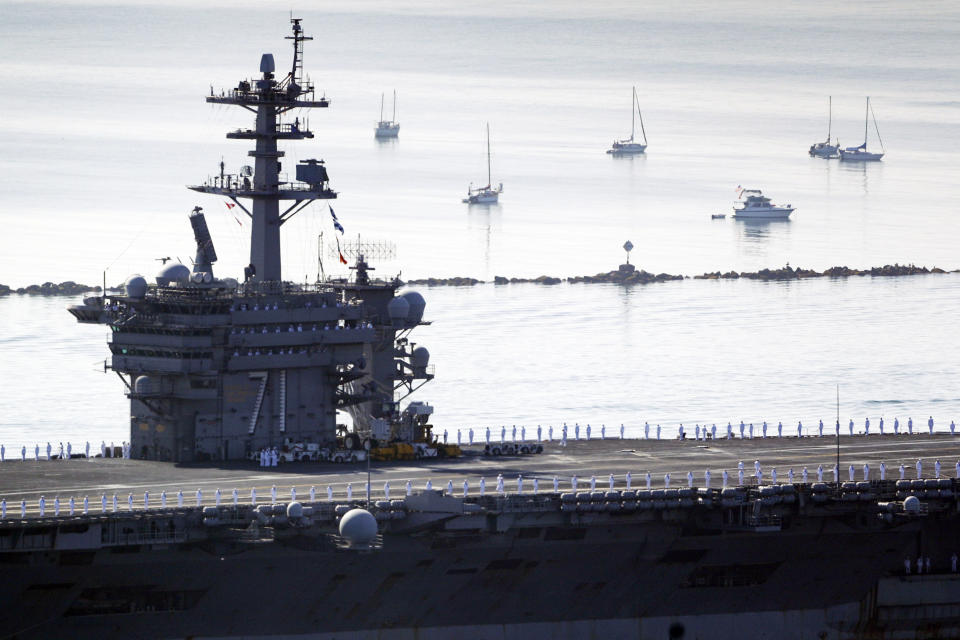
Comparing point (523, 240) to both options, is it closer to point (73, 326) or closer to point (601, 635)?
point (73, 326)

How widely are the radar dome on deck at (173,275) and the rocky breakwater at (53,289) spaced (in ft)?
157

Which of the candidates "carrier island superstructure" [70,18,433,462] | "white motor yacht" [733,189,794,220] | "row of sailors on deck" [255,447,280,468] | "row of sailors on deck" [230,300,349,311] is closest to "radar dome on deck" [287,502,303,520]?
"row of sailors on deck" [255,447,280,468]

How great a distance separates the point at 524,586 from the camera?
103ft

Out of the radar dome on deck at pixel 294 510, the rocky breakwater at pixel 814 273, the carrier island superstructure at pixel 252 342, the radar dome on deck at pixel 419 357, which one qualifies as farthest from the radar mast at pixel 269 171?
the rocky breakwater at pixel 814 273

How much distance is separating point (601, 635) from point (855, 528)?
5.15 m

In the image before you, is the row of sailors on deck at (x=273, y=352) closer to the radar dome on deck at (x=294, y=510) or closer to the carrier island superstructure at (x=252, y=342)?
the carrier island superstructure at (x=252, y=342)

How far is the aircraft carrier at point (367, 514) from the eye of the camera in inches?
1148

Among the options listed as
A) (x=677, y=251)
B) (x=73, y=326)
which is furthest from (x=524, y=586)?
(x=677, y=251)

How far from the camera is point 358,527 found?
2805 centimetres

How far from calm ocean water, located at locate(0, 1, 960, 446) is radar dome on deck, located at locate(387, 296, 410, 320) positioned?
173 inches

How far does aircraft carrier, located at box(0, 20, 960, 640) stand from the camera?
29.2m

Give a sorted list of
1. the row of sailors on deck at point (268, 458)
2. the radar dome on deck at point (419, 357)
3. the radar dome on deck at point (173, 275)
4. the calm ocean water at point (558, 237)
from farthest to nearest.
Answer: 1. the calm ocean water at point (558, 237)
2. the radar dome on deck at point (419, 357)
3. the radar dome on deck at point (173, 275)
4. the row of sailors on deck at point (268, 458)

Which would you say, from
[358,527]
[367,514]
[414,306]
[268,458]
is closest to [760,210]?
[414,306]

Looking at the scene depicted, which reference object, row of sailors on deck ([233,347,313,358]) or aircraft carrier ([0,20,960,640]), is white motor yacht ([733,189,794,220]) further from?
row of sailors on deck ([233,347,313,358])
